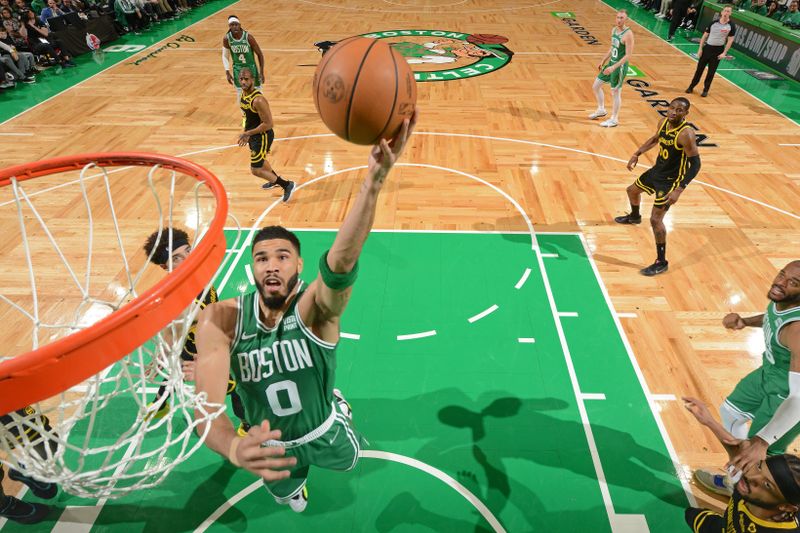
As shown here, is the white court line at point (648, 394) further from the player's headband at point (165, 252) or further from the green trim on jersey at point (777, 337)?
the player's headband at point (165, 252)

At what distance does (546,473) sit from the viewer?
11.9ft

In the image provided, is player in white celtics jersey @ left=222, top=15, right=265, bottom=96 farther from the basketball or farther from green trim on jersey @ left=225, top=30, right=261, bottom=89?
the basketball

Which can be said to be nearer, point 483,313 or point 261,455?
point 261,455

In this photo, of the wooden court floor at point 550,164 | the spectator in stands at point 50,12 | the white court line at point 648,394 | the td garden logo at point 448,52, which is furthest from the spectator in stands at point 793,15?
the spectator in stands at point 50,12

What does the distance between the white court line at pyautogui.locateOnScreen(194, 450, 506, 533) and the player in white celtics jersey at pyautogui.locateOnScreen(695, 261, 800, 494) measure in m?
1.47

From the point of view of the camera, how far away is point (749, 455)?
269 cm

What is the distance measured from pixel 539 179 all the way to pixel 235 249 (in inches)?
173

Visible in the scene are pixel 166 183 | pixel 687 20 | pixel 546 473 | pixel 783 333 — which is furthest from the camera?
pixel 687 20

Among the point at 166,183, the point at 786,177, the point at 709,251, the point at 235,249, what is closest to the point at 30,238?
the point at 166,183

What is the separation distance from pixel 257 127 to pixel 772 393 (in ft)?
19.4

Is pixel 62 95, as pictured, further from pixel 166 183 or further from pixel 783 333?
pixel 783 333

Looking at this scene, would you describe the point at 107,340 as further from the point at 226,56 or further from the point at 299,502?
the point at 226,56

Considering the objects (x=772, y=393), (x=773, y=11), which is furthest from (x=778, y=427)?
(x=773, y=11)

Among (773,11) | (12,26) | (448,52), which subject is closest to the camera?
(12,26)
